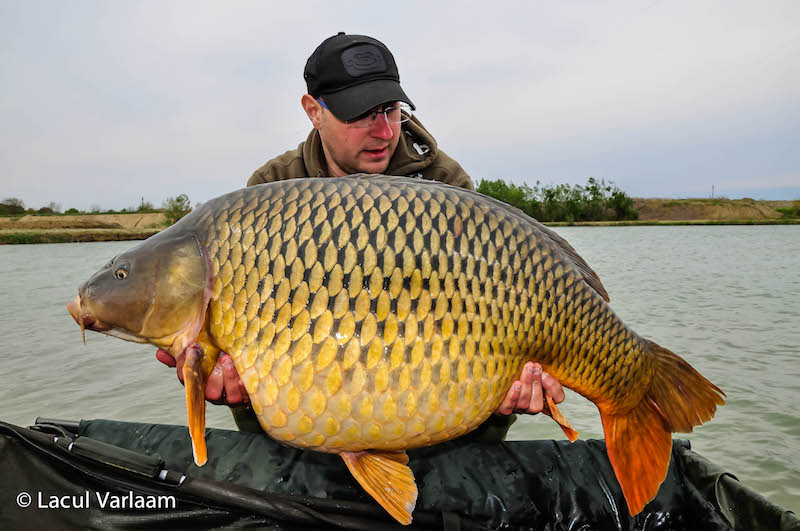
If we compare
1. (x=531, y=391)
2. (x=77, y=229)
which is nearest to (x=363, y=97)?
(x=531, y=391)

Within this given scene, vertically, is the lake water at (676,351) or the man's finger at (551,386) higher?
the man's finger at (551,386)

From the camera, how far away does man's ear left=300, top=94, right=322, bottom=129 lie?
2.04 meters

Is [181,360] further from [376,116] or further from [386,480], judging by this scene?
[376,116]

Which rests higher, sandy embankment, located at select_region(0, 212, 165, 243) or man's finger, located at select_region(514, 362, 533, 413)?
sandy embankment, located at select_region(0, 212, 165, 243)

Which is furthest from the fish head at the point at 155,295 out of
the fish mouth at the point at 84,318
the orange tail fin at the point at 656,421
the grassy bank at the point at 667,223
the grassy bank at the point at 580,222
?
the grassy bank at the point at 667,223

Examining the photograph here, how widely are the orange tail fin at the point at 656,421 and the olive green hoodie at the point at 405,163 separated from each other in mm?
993

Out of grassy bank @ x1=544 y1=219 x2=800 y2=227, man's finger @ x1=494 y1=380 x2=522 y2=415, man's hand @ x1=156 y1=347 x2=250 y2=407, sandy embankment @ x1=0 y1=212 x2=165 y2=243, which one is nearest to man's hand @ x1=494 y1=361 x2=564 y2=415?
man's finger @ x1=494 y1=380 x2=522 y2=415

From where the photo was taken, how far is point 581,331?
1.28 metres

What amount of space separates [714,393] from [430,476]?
70 centimetres

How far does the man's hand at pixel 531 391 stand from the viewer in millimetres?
1335

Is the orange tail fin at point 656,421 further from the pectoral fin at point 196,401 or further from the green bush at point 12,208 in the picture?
the green bush at point 12,208

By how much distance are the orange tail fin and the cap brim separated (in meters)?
1.03

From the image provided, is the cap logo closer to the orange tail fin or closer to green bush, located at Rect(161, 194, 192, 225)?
the orange tail fin

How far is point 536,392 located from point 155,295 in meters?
0.87
